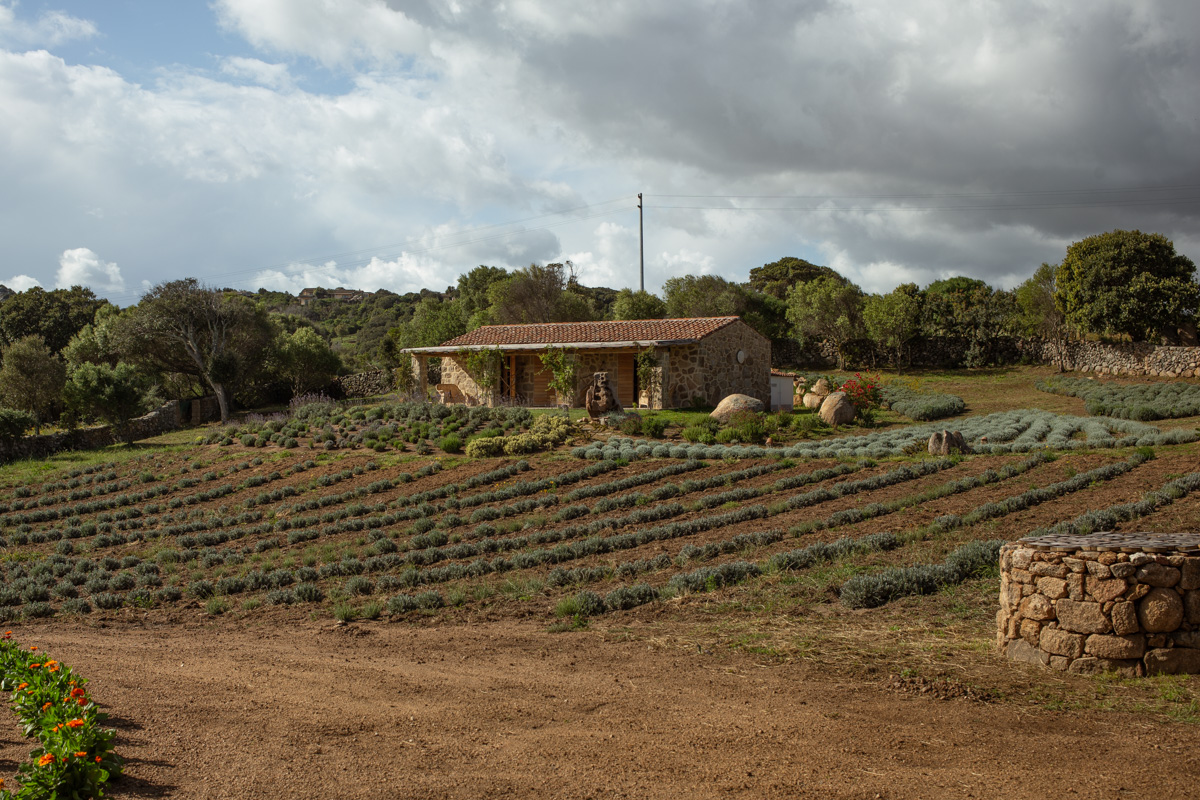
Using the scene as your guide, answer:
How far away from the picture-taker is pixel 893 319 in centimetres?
4003

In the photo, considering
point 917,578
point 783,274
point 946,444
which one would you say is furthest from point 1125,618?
point 783,274

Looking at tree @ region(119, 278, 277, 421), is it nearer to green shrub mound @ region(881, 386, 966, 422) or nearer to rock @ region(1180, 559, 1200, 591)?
green shrub mound @ region(881, 386, 966, 422)

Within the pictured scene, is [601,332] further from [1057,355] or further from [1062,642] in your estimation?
[1057,355]

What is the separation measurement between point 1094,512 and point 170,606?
41.7 feet

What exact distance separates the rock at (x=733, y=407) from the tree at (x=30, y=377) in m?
25.6

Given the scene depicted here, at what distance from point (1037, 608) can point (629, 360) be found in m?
23.0

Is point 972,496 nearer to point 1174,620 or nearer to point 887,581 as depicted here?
point 887,581

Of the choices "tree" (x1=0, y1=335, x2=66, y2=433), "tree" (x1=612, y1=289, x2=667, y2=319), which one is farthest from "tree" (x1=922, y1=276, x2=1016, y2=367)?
"tree" (x1=0, y1=335, x2=66, y2=433)

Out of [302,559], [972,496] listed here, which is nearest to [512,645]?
[302,559]

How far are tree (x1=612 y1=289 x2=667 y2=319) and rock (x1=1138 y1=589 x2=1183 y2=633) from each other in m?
39.6

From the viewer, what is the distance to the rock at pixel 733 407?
76.1 feet

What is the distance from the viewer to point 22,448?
2573cm

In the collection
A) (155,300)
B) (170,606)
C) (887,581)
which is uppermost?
(155,300)

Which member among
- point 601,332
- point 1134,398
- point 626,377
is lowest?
point 1134,398
